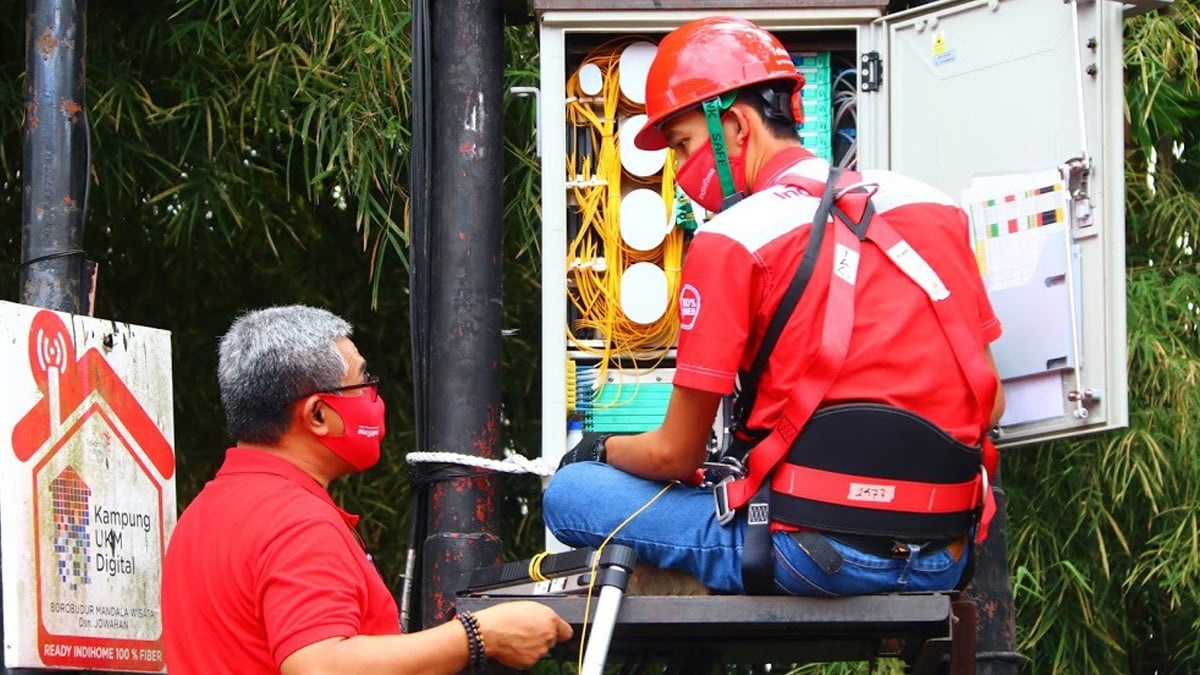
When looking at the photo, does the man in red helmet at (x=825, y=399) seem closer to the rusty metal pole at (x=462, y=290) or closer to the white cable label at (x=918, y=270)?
the white cable label at (x=918, y=270)

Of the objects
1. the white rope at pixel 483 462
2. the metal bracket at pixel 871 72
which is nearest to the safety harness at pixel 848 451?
the white rope at pixel 483 462

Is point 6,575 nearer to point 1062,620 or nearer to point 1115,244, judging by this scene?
point 1115,244

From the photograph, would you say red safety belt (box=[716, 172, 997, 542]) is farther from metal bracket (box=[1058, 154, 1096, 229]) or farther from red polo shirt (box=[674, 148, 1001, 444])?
metal bracket (box=[1058, 154, 1096, 229])

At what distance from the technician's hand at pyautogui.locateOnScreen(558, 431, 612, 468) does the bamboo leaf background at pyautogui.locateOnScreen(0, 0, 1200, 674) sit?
5.24ft

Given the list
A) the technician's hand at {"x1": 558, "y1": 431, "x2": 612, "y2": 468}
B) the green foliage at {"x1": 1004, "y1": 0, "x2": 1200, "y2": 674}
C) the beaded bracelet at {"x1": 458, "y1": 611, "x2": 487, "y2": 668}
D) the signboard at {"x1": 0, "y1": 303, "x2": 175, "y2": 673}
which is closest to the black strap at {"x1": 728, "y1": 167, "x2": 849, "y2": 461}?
the technician's hand at {"x1": 558, "y1": 431, "x2": 612, "y2": 468}

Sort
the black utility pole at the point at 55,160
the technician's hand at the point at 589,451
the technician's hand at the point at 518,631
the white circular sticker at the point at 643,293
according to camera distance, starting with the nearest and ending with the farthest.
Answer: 1. the technician's hand at the point at 518,631
2. the technician's hand at the point at 589,451
3. the black utility pole at the point at 55,160
4. the white circular sticker at the point at 643,293

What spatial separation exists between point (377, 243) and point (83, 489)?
87.2 inches

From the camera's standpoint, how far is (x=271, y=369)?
4352mm

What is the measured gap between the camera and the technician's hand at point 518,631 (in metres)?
4.02

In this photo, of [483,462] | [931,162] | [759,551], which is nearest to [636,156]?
[931,162]

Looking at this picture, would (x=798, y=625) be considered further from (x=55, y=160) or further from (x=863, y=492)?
(x=55, y=160)

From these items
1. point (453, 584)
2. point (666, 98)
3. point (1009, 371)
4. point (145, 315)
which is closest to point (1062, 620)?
point (1009, 371)

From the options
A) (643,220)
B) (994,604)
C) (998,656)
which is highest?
(643,220)

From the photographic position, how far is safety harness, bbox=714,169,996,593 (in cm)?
409
